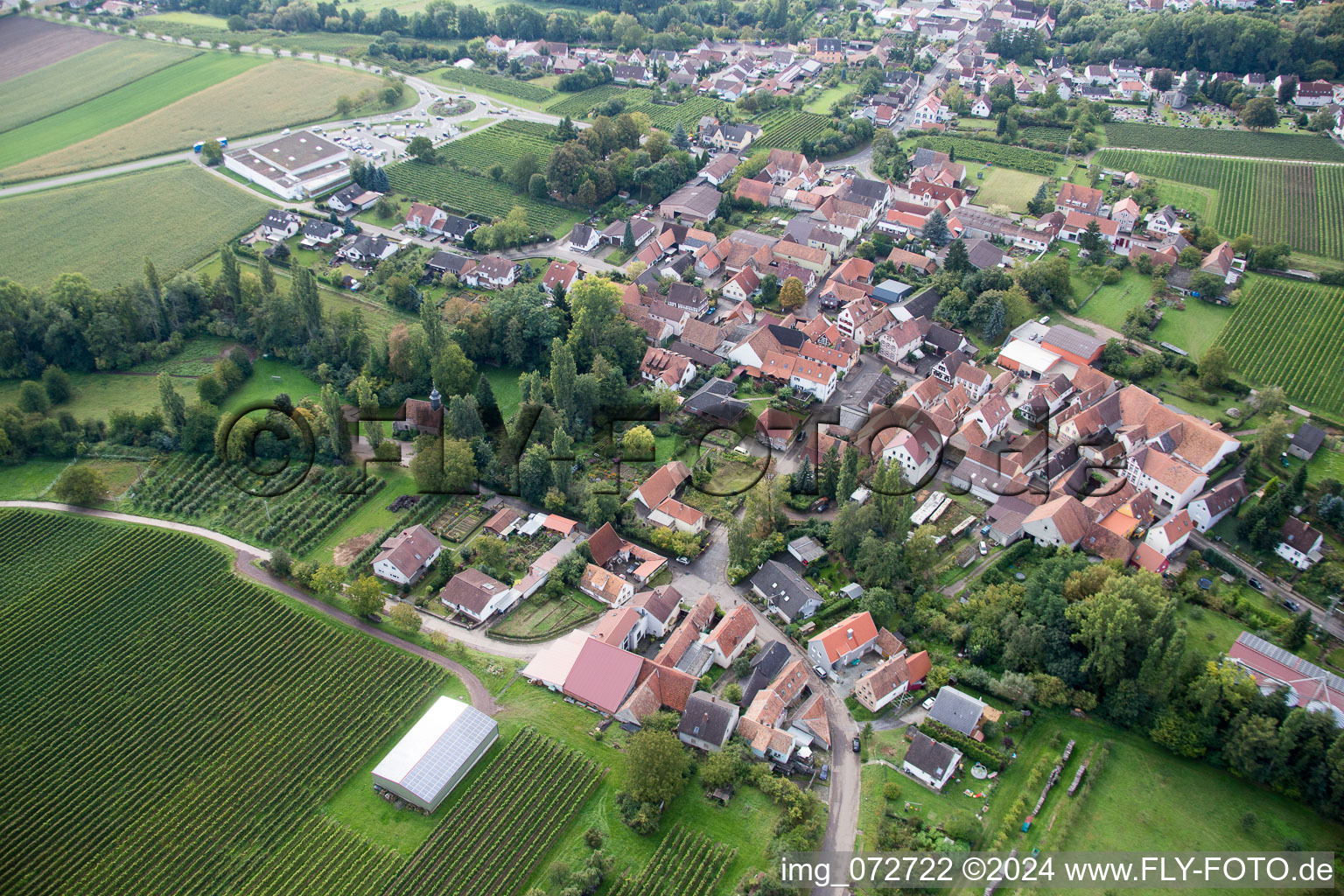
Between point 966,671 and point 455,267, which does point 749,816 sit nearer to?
Result: point 966,671

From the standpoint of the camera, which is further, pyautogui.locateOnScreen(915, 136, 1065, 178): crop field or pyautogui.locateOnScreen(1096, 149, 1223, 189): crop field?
pyautogui.locateOnScreen(915, 136, 1065, 178): crop field

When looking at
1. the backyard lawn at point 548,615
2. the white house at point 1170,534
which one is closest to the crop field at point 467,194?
the backyard lawn at point 548,615

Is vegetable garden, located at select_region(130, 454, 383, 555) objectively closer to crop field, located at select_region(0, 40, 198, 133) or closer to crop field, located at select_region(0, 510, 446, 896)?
crop field, located at select_region(0, 510, 446, 896)

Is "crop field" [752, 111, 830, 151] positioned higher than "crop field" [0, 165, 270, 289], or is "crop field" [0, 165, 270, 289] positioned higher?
"crop field" [752, 111, 830, 151]

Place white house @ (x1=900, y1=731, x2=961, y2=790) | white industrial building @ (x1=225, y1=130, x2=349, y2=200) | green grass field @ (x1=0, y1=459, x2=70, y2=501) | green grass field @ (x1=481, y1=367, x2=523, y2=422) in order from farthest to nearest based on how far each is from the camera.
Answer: white industrial building @ (x1=225, y1=130, x2=349, y2=200)
green grass field @ (x1=481, y1=367, x2=523, y2=422)
green grass field @ (x1=0, y1=459, x2=70, y2=501)
white house @ (x1=900, y1=731, x2=961, y2=790)

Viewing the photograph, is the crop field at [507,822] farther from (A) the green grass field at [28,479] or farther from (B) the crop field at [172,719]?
(A) the green grass field at [28,479]

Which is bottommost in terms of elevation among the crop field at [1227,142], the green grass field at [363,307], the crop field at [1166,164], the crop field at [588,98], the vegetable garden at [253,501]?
the vegetable garden at [253,501]

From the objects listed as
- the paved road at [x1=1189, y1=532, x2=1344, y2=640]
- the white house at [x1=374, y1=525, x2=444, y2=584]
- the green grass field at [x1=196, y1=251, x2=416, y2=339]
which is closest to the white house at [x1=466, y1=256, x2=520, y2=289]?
the green grass field at [x1=196, y1=251, x2=416, y2=339]
